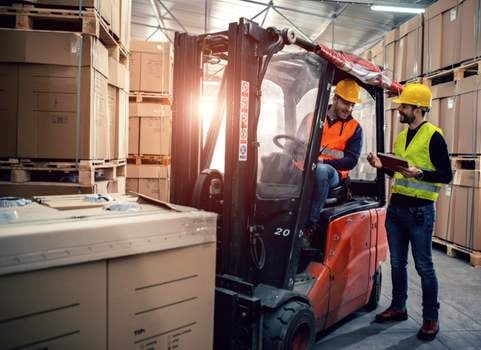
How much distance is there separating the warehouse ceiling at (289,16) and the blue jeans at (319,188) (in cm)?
631

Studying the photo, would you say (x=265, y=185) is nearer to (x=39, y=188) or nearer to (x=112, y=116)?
(x=39, y=188)

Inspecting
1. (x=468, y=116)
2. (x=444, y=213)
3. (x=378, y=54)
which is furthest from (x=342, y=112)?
(x=378, y=54)

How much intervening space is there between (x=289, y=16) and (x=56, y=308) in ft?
30.8

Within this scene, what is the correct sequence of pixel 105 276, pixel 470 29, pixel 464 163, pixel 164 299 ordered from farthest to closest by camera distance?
pixel 464 163 < pixel 470 29 < pixel 164 299 < pixel 105 276

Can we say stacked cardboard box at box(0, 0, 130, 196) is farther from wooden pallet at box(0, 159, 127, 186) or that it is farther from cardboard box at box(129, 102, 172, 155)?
cardboard box at box(129, 102, 172, 155)

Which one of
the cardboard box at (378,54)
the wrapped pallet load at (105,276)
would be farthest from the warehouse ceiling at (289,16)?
the wrapped pallet load at (105,276)

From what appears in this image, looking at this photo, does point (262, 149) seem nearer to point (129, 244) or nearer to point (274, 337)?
point (274, 337)

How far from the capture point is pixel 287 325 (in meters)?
2.33

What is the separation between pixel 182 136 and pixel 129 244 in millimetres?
1073

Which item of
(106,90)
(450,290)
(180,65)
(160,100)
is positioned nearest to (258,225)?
(180,65)

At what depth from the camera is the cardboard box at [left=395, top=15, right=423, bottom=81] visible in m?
6.88

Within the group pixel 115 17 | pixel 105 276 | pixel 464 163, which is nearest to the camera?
pixel 105 276

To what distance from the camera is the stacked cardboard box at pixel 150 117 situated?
604cm

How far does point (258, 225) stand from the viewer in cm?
265
